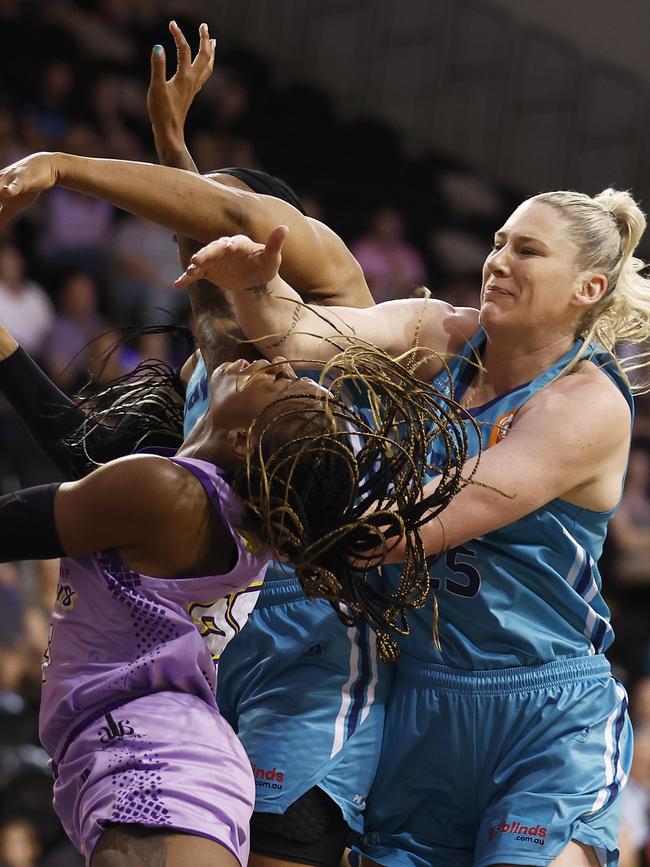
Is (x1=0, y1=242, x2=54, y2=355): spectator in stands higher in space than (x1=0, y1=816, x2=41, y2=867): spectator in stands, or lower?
higher

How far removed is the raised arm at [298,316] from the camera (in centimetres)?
213

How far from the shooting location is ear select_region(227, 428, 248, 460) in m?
2.00

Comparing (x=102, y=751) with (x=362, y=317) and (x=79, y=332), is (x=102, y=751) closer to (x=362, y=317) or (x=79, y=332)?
(x=362, y=317)

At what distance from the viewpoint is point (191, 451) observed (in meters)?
2.06

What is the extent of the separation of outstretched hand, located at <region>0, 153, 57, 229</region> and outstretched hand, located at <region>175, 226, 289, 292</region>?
0.25 m

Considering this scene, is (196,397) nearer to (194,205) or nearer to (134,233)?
(194,205)

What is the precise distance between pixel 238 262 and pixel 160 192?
0.18 metres

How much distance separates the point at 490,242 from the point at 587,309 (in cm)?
588

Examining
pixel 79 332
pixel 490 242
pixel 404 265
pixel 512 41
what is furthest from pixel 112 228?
pixel 512 41

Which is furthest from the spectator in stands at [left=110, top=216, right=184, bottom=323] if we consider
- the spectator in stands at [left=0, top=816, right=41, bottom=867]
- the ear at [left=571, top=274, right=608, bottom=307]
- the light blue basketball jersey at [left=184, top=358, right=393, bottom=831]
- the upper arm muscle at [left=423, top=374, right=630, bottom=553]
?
the upper arm muscle at [left=423, top=374, right=630, bottom=553]

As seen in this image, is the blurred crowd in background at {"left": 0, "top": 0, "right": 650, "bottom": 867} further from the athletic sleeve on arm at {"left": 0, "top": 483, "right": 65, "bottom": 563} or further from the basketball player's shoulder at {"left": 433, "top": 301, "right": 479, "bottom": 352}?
the athletic sleeve on arm at {"left": 0, "top": 483, "right": 65, "bottom": 563}

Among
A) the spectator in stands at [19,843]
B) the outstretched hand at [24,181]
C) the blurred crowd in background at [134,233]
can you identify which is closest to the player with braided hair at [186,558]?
the outstretched hand at [24,181]

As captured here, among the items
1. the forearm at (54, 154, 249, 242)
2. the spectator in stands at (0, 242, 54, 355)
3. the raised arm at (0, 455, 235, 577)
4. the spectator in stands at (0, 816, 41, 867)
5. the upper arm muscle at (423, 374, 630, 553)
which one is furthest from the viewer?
the spectator in stands at (0, 242, 54, 355)

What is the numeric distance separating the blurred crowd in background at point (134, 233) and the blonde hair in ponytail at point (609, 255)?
1706mm
